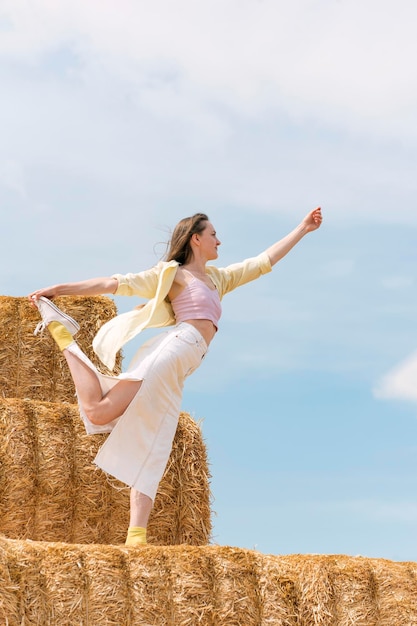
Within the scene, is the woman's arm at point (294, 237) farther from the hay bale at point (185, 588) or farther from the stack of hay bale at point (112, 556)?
the hay bale at point (185, 588)

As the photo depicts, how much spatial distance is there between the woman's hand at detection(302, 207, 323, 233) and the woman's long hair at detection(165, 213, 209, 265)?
72 cm

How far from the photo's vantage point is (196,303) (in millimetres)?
→ 4945

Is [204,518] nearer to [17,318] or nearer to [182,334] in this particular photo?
[182,334]

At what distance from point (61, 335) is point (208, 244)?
999 millimetres

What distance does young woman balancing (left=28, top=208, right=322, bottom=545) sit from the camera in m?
4.62

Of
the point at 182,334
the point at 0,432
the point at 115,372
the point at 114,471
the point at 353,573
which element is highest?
the point at 115,372

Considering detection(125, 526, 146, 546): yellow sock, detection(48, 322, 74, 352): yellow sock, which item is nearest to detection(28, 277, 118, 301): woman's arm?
detection(48, 322, 74, 352): yellow sock

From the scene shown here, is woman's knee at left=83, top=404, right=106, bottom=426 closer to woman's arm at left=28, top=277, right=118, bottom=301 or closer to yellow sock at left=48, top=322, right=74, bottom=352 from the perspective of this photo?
yellow sock at left=48, top=322, right=74, bottom=352

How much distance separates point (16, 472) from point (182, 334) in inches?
48.6

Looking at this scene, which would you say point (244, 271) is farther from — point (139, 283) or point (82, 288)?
point (82, 288)

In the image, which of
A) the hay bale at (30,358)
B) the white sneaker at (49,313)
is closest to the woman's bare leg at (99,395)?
the white sneaker at (49,313)

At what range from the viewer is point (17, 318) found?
641cm

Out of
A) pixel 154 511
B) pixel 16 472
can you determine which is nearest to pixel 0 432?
pixel 16 472

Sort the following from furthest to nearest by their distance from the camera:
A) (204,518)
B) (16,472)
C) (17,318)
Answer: (17,318), (204,518), (16,472)
